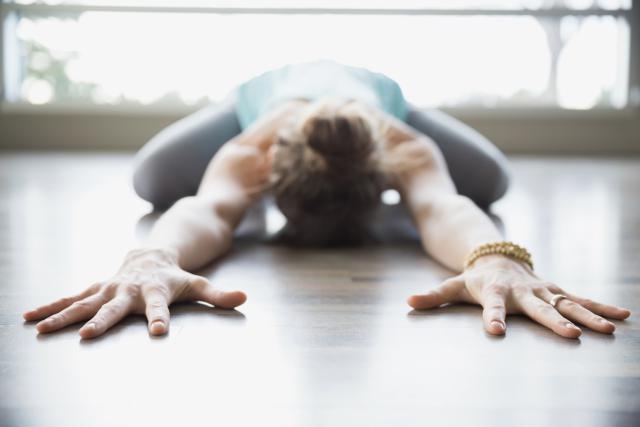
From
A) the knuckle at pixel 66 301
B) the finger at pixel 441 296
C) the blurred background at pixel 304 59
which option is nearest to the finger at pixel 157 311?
the knuckle at pixel 66 301

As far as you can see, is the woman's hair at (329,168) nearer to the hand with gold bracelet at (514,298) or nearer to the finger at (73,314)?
the hand with gold bracelet at (514,298)

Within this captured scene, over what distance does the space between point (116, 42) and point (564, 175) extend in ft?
9.89

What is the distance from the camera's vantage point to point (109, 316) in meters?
1.03

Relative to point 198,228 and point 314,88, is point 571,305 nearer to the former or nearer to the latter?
point 198,228

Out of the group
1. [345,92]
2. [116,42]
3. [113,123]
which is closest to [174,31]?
[116,42]

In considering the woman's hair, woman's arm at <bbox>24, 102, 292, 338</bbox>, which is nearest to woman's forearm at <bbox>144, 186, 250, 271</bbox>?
woman's arm at <bbox>24, 102, 292, 338</bbox>

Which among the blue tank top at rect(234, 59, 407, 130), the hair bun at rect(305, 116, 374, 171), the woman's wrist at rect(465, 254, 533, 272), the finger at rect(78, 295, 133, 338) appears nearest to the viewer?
the finger at rect(78, 295, 133, 338)

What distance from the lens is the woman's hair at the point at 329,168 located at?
158 centimetres

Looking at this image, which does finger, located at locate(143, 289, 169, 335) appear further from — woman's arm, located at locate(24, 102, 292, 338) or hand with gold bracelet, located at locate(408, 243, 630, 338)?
hand with gold bracelet, located at locate(408, 243, 630, 338)

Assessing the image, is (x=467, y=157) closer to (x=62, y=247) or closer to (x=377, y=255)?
(x=377, y=255)

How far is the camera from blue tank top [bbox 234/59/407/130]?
2.19m

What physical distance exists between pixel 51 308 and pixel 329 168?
69 centimetres

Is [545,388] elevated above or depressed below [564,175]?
above

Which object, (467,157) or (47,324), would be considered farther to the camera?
(467,157)
